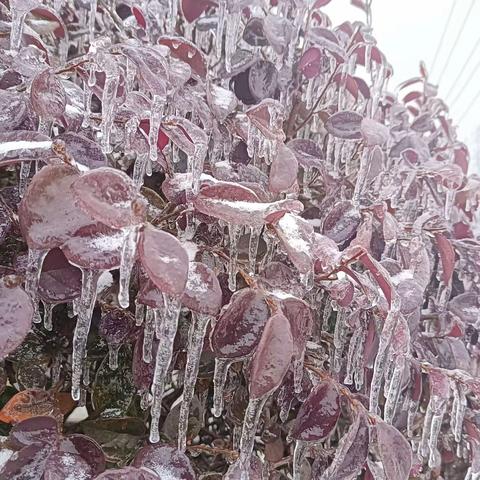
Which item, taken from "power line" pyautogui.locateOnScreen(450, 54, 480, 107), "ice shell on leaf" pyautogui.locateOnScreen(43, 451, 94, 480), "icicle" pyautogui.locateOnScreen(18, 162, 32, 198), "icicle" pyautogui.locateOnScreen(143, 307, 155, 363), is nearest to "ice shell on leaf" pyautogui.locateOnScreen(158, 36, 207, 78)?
"icicle" pyautogui.locateOnScreen(18, 162, 32, 198)

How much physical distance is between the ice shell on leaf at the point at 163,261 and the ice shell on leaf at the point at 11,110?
0.30 m

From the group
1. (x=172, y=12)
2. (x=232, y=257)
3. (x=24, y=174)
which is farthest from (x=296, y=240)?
(x=172, y=12)

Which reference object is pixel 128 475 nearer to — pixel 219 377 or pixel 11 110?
pixel 219 377

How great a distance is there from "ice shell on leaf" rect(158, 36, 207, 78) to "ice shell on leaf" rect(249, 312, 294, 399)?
0.60 metres

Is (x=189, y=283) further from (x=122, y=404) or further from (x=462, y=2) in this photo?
(x=462, y=2)

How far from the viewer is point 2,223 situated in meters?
0.69

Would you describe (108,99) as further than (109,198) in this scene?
Yes

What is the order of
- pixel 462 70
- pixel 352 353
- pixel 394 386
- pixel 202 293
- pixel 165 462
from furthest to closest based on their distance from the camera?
pixel 462 70 < pixel 352 353 < pixel 394 386 < pixel 165 462 < pixel 202 293

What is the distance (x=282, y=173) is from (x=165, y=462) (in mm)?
399

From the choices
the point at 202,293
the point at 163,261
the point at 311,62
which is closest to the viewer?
the point at 163,261

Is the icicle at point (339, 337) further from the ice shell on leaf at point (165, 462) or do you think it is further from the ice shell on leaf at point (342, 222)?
the ice shell on leaf at point (165, 462)

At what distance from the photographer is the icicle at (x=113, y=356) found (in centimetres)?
88

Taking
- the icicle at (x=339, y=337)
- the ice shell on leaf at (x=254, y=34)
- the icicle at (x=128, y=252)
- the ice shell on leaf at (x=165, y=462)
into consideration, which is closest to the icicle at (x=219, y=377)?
the ice shell on leaf at (x=165, y=462)

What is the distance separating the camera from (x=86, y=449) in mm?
731
